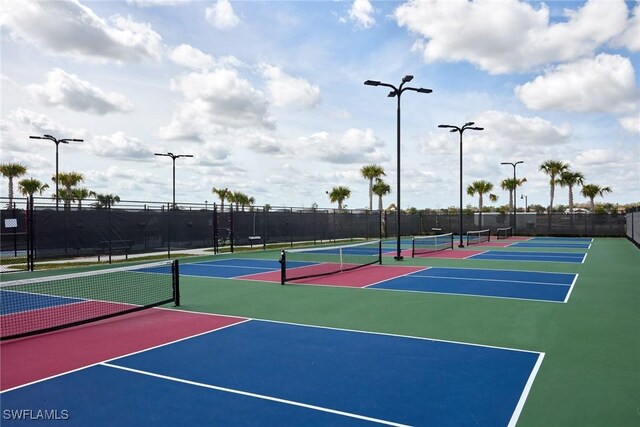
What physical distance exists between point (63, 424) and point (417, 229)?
46.2 metres

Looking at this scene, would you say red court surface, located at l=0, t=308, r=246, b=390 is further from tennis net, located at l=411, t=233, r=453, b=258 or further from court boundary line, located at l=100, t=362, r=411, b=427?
tennis net, located at l=411, t=233, r=453, b=258

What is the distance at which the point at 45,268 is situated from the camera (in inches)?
753

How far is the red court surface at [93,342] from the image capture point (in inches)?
258

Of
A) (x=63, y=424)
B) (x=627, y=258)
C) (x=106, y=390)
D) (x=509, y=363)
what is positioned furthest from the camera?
(x=627, y=258)

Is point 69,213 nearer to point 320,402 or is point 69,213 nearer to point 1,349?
point 1,349

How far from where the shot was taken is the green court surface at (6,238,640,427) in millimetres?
5332

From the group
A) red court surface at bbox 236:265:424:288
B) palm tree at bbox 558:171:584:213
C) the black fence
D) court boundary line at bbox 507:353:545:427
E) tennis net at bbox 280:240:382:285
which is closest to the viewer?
court boundary line at bbox 507:353:545:427

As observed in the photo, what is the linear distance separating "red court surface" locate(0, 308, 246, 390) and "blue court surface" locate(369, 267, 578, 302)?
5.77 metres

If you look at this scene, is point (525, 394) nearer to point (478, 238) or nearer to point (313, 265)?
point (313, 265)

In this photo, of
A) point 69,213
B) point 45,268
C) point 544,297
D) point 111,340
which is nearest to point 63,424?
point 111,340

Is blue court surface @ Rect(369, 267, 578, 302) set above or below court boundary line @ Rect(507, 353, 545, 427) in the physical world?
above

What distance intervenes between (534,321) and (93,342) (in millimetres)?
7516

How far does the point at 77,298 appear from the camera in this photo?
1197 cm

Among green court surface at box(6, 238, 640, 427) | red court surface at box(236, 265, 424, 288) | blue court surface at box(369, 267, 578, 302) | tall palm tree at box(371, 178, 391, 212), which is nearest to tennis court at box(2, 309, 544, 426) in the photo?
green court surface at box(6, 238, 640, 427)
